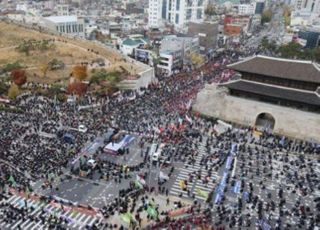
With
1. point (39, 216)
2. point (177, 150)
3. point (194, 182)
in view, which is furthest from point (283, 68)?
point (39, 216)

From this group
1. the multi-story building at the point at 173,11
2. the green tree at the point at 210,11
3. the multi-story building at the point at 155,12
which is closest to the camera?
the multi-story building at the point at 173,11

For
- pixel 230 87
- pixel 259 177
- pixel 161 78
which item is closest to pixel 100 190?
pixel 259 177

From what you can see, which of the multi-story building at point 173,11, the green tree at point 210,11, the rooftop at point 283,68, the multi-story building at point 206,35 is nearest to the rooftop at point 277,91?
the rooftop at point 283,68

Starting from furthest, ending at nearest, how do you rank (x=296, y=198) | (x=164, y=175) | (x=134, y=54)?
(x=134, y=54) → (x=164, y=175) → (x=296, y=198)

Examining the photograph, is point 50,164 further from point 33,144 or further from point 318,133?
point 318,133

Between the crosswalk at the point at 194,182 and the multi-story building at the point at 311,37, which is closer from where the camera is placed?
the crosswalk at the point at 194,182

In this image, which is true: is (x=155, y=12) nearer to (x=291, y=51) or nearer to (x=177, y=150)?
(x=291, y=51)

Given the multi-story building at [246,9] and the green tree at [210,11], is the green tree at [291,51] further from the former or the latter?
the multi-story building at [246,9]
